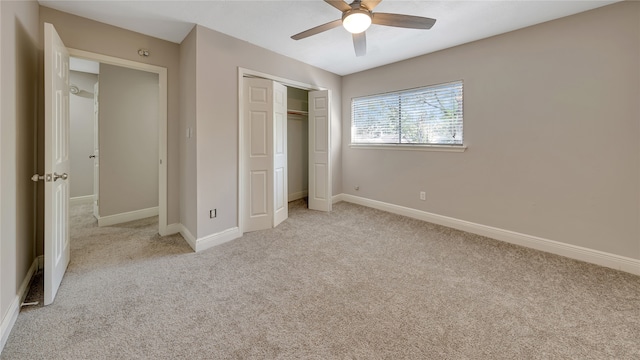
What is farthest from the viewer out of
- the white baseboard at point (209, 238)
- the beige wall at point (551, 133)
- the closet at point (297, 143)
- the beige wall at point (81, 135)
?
the closet at point (297, 143)

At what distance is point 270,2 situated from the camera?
238cm

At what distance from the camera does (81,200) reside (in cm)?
481

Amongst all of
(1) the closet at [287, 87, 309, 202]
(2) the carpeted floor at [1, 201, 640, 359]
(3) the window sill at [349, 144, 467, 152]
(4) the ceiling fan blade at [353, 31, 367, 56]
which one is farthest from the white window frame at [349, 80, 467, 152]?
(4) the ceiling fan blade at [353, 31, 367, 56]

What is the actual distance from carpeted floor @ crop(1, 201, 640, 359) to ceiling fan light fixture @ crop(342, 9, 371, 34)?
2149 mm

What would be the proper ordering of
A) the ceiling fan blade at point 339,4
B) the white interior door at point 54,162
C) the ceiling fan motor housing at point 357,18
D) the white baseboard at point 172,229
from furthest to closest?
the white baseboard at point 172,229 → the ceiling fan motor housing at point 357,18 → the ceiling fan blade at point 339,4 → the white interior door at point 54,162

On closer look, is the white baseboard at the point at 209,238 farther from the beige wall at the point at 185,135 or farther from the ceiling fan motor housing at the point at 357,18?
the ceiling fan motor housing at the point at 357,18

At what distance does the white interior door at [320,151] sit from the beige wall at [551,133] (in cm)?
147

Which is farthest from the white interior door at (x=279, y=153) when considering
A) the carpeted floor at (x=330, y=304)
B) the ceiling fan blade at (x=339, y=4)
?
the ceiling fan blade at (x=339, y=4)

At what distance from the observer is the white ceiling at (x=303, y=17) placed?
7.88 feet

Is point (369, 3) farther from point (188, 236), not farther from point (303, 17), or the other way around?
point (188, 236)

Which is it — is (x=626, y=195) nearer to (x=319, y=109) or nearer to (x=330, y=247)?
(x=330, y=247)

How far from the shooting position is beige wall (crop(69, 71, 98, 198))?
4.66m

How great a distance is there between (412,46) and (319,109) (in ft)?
5.52

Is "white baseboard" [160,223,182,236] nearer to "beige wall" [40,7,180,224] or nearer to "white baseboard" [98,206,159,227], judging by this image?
"beige wall" [40,7,180,224]
